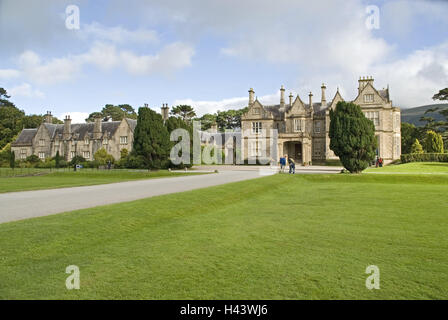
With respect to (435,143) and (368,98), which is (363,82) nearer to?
(368,98)

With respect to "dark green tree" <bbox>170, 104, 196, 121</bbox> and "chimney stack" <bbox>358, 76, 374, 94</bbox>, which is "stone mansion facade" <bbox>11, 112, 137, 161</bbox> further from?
"chimney stack" <bbox>358, 76, 374, 94</bbox>

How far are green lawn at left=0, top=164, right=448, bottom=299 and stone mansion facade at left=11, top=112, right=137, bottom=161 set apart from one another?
46.7 m

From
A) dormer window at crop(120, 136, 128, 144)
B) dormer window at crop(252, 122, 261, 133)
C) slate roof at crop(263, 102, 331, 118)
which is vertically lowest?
dormer window at crop(120, 136, 128, 144)

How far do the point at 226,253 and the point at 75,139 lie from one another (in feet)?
196

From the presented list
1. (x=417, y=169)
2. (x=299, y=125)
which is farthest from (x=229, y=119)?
(x=417, y=169)

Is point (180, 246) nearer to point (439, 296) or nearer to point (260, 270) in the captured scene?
point (260, 270)

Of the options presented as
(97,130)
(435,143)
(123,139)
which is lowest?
(435,143)

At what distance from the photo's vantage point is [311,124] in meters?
50.3

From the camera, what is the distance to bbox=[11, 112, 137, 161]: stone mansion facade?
54.3 metres

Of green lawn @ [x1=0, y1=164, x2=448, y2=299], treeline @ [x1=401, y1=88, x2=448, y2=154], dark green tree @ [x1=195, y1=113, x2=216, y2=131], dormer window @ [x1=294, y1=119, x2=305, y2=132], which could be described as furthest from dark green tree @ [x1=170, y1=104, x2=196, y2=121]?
green lawn @ [x1=0, y1=164, x2=448, y2=299]

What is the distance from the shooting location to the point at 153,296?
390 centimetres

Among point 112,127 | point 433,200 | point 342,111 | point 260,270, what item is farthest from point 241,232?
point 112,127

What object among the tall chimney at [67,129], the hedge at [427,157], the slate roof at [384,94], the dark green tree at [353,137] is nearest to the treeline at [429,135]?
the hedge at [427,157]
